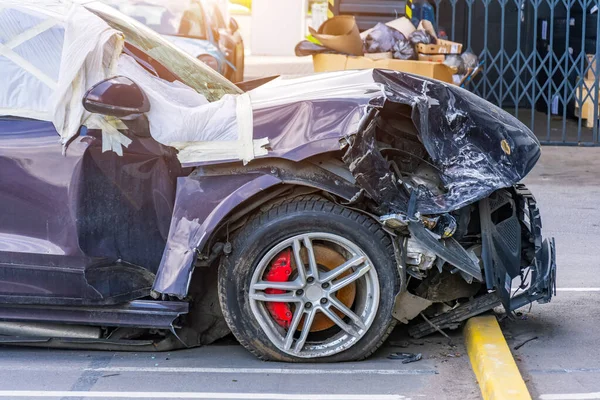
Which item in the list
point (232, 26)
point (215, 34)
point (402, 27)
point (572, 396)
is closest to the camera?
point (572, 396)

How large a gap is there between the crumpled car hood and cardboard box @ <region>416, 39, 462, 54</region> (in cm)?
618

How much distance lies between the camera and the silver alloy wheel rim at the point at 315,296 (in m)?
4.66

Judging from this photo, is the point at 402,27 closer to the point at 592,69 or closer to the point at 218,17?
the point at 592,69

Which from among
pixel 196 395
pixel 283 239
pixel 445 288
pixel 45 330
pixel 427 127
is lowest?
pixel 196 395

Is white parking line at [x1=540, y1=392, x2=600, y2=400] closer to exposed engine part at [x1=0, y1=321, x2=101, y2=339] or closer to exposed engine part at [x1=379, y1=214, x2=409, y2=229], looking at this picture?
exposed engine part at [x1=379, y1=214, x2=409, y2=229]

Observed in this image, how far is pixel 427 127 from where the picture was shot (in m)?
4.75

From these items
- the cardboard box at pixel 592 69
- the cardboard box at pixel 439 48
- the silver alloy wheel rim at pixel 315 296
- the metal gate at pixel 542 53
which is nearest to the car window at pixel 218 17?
the metal gate at pixel 542 53

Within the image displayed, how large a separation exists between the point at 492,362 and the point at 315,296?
34.4 inches

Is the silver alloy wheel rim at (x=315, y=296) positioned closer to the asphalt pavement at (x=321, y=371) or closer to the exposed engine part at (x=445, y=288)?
the asphalt pavement at (x=321, y=371)

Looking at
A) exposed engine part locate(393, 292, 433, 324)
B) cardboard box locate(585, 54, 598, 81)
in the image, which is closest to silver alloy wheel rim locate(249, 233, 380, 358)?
exposed engine part locate(393, 292, 433, 324)

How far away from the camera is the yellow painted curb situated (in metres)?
4.17

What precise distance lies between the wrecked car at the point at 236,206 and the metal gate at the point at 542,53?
7605mm

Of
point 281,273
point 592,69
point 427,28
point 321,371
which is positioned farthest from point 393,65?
point 321,371

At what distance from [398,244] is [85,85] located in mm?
1677
